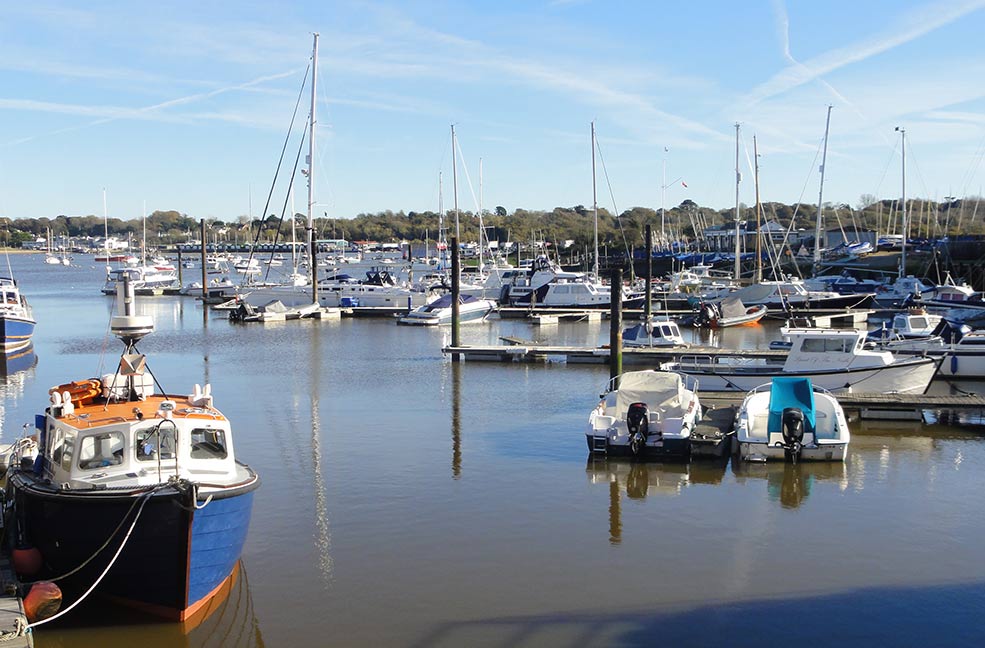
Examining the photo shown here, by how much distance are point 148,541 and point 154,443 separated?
5.29 feet

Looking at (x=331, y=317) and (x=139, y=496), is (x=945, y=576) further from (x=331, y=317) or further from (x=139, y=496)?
(x=331, y=317)

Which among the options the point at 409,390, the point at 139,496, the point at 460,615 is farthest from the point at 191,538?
the point at 409,390

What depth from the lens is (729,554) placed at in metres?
16.2

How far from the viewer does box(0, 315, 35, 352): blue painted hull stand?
39.3 meters

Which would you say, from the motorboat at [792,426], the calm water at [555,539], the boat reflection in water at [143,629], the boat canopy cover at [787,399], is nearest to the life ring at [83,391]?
the boat reflection in water at [143,629]

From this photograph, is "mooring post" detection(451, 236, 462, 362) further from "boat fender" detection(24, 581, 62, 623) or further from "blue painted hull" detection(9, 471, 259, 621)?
"boat fender" detection(24, 581, 62, 623)

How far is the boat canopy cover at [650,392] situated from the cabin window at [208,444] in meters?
11.6

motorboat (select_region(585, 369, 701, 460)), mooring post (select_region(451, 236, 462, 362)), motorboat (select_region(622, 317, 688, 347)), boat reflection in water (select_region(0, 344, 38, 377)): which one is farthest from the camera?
mooring post (select_region(451, 236, 462, 362))

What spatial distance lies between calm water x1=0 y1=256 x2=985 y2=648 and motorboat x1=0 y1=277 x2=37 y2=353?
9.58m

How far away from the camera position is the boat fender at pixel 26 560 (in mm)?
13492

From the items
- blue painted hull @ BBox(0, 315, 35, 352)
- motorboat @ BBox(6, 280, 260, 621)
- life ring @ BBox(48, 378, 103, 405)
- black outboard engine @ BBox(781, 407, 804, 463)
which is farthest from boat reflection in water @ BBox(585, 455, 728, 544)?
blue painted hull @ BBox(0, 315, 35, 352)

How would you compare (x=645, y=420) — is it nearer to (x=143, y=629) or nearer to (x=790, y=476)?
(x=790, y=476)

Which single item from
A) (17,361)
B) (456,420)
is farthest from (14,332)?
(456,420)

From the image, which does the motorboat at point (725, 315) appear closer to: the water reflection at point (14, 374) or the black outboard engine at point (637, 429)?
the black outboard engine at point (637, 429)
